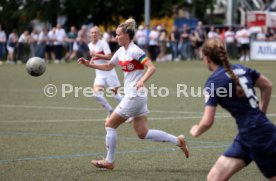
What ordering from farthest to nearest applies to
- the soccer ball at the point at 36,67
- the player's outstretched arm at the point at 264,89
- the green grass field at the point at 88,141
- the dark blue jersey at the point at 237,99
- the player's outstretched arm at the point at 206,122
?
the soccer ball at the point at 36,67 < the green grass field at the point at 88,141 < the player's outstretched arm at the point at 264,89 < the dark blue jersey at the point at 237,99 < the player's outstretched arm at the point at 206,122

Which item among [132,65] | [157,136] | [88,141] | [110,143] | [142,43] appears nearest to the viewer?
[110,143]

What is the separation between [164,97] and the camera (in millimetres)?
21781

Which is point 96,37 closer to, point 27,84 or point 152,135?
point 152,135

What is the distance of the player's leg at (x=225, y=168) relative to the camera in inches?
278

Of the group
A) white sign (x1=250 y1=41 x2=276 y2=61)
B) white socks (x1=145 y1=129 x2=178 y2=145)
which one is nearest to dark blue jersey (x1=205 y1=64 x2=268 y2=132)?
white socks (x1=145 y1=129 x2=178 y2=145)

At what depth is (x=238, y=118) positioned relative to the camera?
7.11 metres

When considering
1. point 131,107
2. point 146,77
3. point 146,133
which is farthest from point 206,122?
point 146,133

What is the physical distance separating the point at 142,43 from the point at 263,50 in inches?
264

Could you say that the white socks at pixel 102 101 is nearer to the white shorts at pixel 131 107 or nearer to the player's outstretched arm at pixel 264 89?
the white shorts at pixel 131 107

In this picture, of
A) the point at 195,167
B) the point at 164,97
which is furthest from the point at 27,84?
the point at 195,167

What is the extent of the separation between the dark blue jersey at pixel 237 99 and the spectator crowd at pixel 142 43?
116 feet

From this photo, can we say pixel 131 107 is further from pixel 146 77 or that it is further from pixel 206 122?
pixel 206 122

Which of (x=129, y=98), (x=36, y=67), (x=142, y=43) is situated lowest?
(x=142, y=43)

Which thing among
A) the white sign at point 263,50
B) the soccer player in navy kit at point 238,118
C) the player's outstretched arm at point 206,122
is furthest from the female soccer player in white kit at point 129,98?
the white sign at point 263,50
